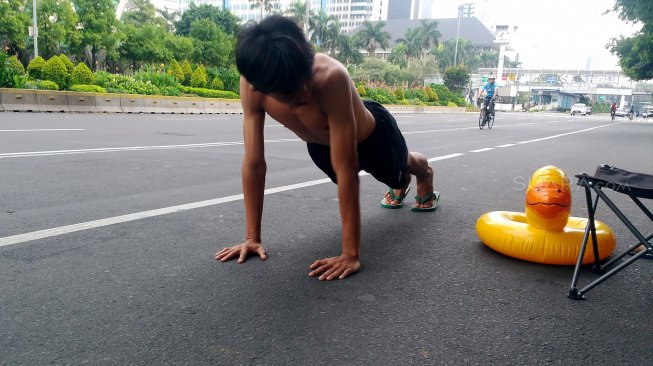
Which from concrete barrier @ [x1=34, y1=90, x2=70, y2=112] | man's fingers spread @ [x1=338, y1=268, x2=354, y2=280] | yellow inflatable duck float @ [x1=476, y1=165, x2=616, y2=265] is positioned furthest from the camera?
concrete barrier @ [x1=34, y1=90, x2=70, y2=112]

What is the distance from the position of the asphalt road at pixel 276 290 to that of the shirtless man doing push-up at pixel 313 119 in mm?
242

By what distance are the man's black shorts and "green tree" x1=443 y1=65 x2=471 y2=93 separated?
5606cm

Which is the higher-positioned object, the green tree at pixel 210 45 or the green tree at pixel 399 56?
the green tree at pixel 399 56

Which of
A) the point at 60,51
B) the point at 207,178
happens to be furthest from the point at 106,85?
the point at 60,51

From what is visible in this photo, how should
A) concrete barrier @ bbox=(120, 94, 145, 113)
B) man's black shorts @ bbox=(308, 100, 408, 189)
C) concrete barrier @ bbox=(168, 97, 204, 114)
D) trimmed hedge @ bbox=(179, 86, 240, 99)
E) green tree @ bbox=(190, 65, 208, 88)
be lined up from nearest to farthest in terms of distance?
man's black shorts @ bbox=(308, 100, 408, 189)
concrete barrier @ bbox=(120, 94, 145, 113)
concrete barrier @ bbox=(168, 97, 204, 114)
trimmed hedge @ bbox=(179, 86, 240, 99)
green tree @ bbox=(190, 65, 208, 88)

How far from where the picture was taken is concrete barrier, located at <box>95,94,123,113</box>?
15.9m

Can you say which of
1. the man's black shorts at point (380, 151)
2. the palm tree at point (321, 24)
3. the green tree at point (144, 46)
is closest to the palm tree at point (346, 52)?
the palm tree at point (321, 24)

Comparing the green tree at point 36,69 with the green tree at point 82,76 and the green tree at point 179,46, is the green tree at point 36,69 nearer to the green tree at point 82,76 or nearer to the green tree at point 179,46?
the green tree at point 82,76

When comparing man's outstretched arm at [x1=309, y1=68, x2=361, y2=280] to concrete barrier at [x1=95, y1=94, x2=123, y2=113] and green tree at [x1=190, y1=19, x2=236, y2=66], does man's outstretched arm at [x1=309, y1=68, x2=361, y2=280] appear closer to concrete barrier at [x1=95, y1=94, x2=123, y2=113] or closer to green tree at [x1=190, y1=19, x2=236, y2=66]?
concrete barrier at [x1=95, y1=94, x2=123, y2=113]

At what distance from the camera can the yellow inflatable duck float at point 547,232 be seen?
280cm

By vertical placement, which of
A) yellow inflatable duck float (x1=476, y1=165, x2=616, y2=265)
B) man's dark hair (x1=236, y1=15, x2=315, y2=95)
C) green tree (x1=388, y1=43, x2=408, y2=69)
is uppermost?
green tree (x1=388, y1=43, x2=408, y2=69)

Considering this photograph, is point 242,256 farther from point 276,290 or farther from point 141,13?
point 141,13

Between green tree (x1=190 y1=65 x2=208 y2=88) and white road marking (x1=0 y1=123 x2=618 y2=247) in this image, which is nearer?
white road marking (x1=0 y1=123 x2=618 y2=247)

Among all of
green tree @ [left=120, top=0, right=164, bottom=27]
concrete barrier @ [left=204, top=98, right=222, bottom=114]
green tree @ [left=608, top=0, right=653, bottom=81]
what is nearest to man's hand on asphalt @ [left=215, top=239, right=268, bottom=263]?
concrete barrier @ [left=204, top=98, right=222, bottom=114]
